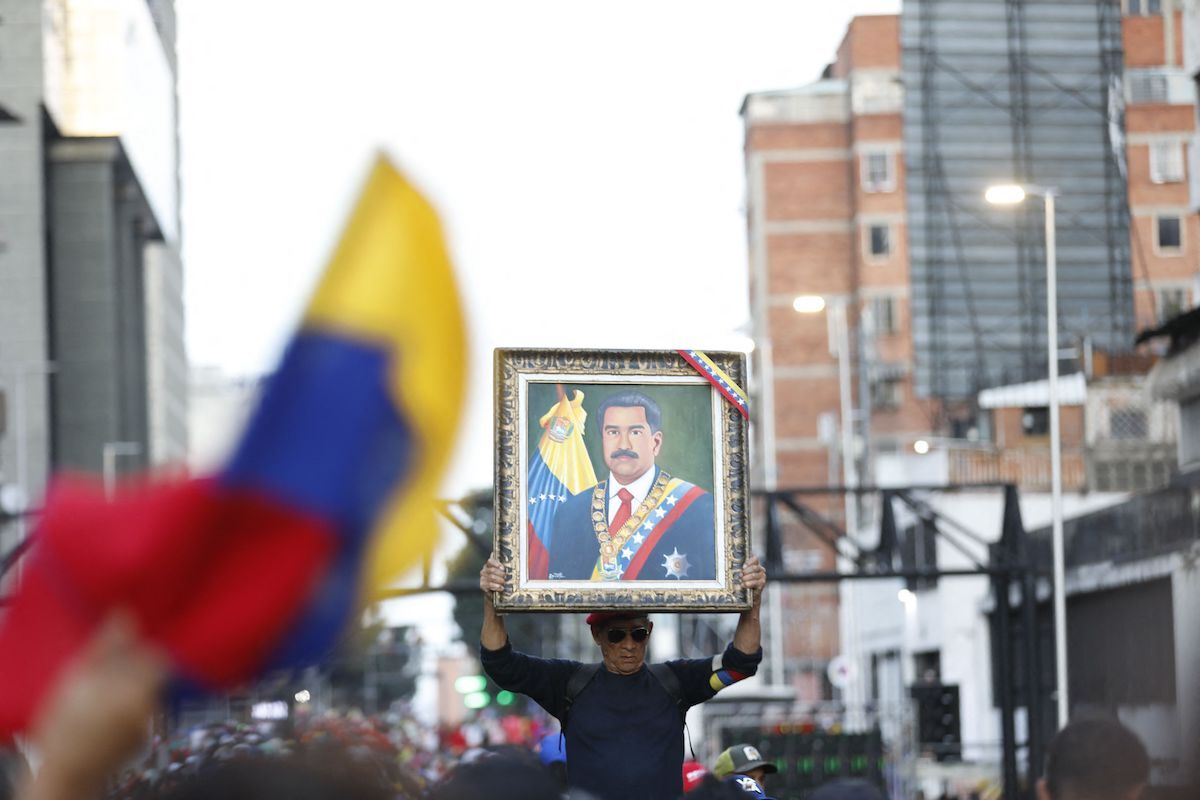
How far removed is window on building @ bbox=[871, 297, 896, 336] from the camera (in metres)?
83.6

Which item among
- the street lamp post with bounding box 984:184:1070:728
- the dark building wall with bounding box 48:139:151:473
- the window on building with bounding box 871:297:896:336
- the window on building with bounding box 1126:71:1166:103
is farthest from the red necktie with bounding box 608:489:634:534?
the dark building wall with bounding box 48:139:151:473

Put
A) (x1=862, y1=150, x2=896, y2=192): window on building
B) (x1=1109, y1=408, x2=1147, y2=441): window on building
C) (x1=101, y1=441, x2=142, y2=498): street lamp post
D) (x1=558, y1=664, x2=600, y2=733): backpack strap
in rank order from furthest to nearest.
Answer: (x1=862, y1=150, x2=896, y2=192): window on building, (x1=101, y1=441, x2=142, y2=498): street lamp post, (x1=1109, y1=408, x2=1147, y2=441): window on building, (x1=558, y1=664, x2=600, y2=733): backpack strap

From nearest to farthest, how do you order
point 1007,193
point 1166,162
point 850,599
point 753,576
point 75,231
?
point 753,576 → point 1007,193 → point 850,599 → point 1166,162 → point 75,231

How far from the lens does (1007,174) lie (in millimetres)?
83625

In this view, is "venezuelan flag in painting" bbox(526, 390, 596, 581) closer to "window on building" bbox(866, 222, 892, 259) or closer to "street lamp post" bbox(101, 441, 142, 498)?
"street lamp post" bbox(101, 441, 142, 498)

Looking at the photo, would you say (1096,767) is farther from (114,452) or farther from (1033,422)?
(114,452)

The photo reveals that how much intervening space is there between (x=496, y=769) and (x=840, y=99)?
8416 cm

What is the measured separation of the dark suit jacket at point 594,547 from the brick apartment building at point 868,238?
71.5m

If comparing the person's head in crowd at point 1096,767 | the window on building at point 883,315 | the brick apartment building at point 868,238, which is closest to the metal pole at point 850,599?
the brick apartment building at point 868,238

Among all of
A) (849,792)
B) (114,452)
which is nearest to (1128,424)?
(114,452)

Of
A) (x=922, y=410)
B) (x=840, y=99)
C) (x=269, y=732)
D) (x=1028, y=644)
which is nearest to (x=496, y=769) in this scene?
(x=269, y=732)

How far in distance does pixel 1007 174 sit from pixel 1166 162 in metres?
5.49

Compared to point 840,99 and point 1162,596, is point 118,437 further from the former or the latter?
point 1162,596

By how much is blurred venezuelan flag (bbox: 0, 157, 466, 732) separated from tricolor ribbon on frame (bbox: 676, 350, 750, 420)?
4.38m
